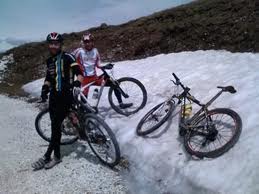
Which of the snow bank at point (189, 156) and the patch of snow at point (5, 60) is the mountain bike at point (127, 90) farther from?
the patch of snow at point (5, 60)

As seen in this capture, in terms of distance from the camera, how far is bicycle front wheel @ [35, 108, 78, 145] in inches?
406

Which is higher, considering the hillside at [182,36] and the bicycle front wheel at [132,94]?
the hillside at [182,36]

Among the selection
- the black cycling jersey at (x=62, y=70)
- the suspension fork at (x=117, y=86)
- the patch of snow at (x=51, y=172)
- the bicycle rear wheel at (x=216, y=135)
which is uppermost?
the black cycling jersey at (x=62, y=70)

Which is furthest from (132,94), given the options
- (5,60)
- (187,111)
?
(5,60)

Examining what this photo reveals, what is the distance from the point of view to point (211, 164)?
23.9 feet

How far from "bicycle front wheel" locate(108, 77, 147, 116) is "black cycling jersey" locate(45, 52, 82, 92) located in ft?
8.15

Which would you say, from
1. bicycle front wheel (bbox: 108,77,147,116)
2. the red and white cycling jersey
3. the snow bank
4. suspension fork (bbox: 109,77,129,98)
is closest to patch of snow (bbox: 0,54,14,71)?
the snow bank

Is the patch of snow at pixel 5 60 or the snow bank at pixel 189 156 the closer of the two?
the snow bank at pixel 189 156

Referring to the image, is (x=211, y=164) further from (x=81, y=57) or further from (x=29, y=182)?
(x=81, y=57)

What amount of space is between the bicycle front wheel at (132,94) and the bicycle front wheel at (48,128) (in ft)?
5.69

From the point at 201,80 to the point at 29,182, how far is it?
21.4 ft

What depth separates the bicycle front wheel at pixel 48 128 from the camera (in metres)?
10.3

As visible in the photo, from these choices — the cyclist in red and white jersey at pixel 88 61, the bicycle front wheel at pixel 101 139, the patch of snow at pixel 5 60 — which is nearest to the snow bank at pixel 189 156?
the bicycle front wheel at pixel 101 139

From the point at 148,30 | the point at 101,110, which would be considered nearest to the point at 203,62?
the point at 101,110
